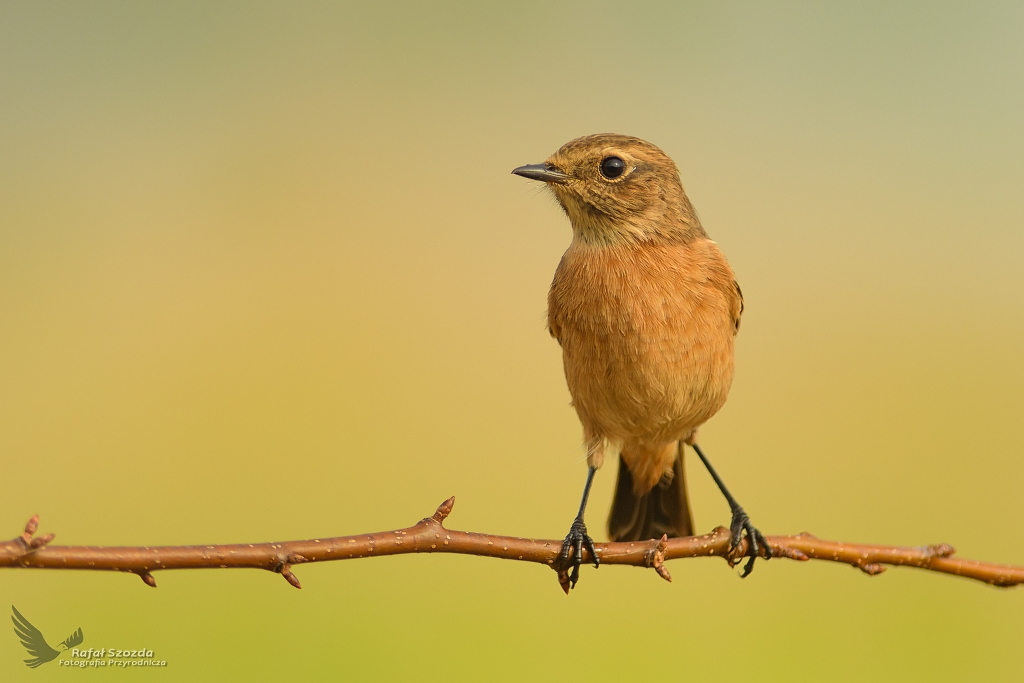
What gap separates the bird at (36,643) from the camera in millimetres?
2715

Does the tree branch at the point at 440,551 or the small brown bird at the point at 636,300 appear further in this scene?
the small brown bird at the point at 636,300

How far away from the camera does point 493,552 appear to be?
8.87 feet

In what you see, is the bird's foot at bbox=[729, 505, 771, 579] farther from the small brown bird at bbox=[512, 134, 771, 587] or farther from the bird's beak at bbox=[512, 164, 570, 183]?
the bird's beak at bbox=[512, 164, 570, 183]

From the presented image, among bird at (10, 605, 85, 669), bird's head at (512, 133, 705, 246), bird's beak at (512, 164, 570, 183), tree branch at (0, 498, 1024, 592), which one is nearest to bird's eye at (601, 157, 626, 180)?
bird's head at (512, 133, 705, 246)

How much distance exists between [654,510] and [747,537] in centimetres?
79

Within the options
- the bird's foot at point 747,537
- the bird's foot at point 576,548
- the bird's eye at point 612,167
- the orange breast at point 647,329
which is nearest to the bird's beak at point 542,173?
the bird's eye at point 612,167

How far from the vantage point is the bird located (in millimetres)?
2715

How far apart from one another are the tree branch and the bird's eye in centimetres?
141

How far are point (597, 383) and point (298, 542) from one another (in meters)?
1.49

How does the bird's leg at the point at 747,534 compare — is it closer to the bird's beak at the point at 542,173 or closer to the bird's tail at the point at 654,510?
the bird's tail at the point at 654,510

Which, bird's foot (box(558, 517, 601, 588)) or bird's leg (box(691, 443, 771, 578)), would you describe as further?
bird's leg (box(691, 443, 771, 578))

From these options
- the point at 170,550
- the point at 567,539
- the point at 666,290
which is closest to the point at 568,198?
the point at 666,290

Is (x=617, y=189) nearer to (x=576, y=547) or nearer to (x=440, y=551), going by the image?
(x=576, y=547)

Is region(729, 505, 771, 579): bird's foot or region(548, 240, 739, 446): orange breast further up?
region(548, 240, 739, 446): orange breast
